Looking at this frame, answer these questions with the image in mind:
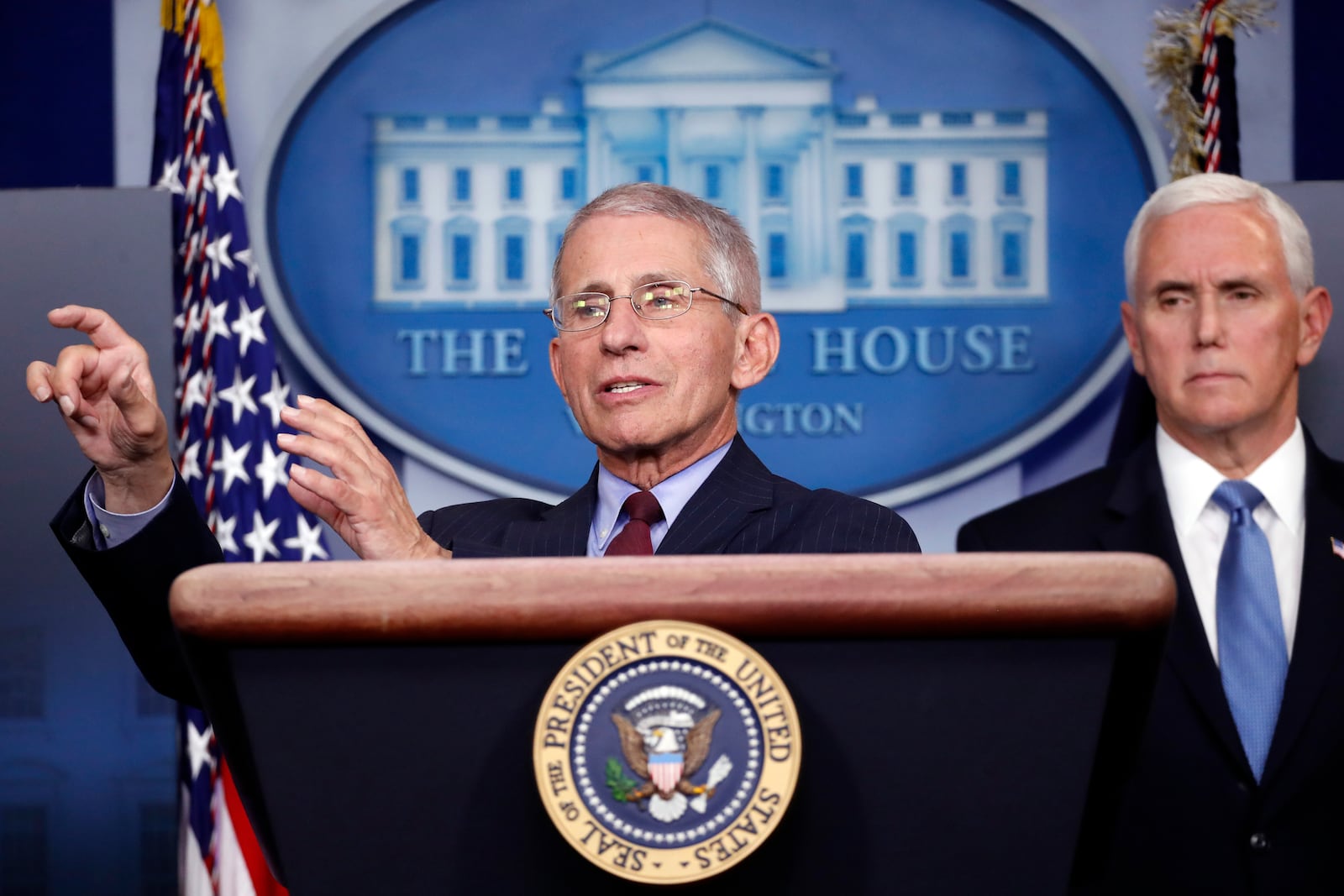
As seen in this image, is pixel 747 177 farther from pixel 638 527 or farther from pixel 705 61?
pixel 638 527

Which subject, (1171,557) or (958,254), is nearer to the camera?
(1171,557)

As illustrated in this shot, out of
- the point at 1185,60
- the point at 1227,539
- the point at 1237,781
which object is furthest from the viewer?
the point at 1185,60

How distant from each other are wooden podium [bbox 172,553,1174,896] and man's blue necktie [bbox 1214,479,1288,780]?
3.75 ft

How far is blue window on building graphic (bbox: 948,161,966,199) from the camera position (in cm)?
283

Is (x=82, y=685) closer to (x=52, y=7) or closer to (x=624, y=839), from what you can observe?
(x=52, y=7)

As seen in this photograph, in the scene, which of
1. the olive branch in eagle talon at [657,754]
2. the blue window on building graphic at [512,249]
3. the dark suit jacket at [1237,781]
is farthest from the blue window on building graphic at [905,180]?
the olive branch in eagle talon at [657,754]

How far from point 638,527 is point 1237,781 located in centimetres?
87

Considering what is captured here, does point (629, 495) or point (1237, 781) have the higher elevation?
point (629, 495)

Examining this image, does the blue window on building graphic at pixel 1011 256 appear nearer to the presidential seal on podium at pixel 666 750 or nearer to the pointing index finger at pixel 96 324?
the pointing index finger at pixel 96 324

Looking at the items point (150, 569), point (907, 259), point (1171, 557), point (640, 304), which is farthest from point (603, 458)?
point (907, 259)

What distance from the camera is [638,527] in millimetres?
1483

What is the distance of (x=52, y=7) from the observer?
288 cm

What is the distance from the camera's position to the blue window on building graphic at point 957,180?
283cm

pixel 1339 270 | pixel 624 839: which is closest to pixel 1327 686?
pixel 1339 270
